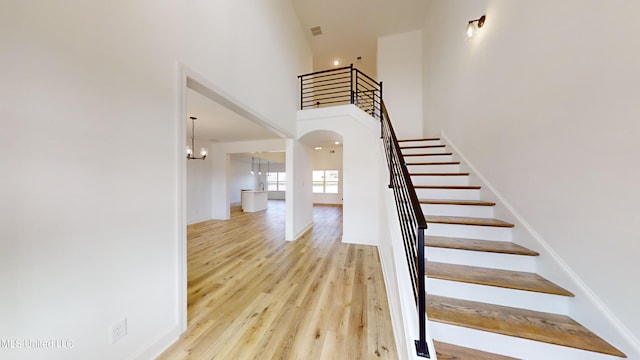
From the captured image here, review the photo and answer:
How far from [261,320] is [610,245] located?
2563 mm

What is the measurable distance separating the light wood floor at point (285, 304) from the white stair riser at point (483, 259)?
80 cm

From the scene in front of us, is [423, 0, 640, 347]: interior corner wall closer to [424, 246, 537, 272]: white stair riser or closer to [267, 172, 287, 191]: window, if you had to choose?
[424, 246, 537, 272]: white stair riser

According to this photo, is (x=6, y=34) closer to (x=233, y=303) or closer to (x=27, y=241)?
(x=27, y=241)

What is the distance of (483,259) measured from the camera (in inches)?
70.7

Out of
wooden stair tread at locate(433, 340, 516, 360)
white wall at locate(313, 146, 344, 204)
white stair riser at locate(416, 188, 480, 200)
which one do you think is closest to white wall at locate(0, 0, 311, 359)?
wooden stair tread at locate(433, 340, 516, 360)

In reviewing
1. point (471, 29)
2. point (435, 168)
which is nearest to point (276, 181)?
point (435, 168)

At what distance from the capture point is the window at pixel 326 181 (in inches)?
437

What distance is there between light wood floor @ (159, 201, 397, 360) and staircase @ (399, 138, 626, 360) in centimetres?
61

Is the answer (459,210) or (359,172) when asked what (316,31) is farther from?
(459,210)

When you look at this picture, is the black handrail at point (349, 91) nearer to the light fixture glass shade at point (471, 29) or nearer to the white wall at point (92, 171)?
the light fixture glass shade at point (471, 29)

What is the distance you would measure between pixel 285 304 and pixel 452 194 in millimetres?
2426

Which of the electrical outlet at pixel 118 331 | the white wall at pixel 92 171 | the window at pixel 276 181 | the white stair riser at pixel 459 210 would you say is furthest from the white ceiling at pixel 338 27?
the window at pixel 276 181

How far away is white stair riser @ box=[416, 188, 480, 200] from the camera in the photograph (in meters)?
2.64

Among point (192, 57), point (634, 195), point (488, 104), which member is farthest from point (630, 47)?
point (192, 57)
